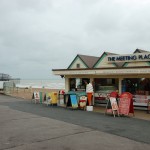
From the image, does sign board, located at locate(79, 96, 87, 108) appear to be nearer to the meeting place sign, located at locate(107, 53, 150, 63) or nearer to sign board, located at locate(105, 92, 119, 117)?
sign board, located at locate(105, 92, 119, 117)

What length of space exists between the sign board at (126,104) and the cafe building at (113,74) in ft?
7.19

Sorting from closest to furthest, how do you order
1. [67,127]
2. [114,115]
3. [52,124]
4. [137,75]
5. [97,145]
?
[97,145] → [67,127] → [52,124] → [114,115] → [137,75]

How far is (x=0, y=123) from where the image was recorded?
11195mm

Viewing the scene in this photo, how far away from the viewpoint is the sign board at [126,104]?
45.6 ft

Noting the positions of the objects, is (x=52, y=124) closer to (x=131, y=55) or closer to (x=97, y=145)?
(x=97, y=145)

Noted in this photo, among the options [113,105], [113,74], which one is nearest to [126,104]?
[113,105]

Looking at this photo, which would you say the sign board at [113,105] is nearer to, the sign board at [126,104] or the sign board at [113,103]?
the sign board at [113,103]

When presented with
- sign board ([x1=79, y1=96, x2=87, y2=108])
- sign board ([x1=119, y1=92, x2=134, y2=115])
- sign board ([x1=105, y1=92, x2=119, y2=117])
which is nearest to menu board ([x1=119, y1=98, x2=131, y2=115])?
sign board ([x1=119, y1=92, x2=134, y2=115])

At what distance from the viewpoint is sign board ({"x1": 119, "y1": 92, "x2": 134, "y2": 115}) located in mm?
13901

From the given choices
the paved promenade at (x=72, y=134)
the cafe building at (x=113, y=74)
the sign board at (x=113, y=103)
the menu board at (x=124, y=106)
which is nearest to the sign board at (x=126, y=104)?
the menu board at (x=124, y=106)

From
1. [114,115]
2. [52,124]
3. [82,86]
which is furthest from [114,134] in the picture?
[82,86]

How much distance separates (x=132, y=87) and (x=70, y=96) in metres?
4.08

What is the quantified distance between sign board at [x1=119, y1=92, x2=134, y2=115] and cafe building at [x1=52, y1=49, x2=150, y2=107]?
2.19m

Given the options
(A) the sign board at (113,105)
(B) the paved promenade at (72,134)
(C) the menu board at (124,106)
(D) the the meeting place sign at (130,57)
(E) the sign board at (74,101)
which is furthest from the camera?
(E) the sign board at (74,101)
